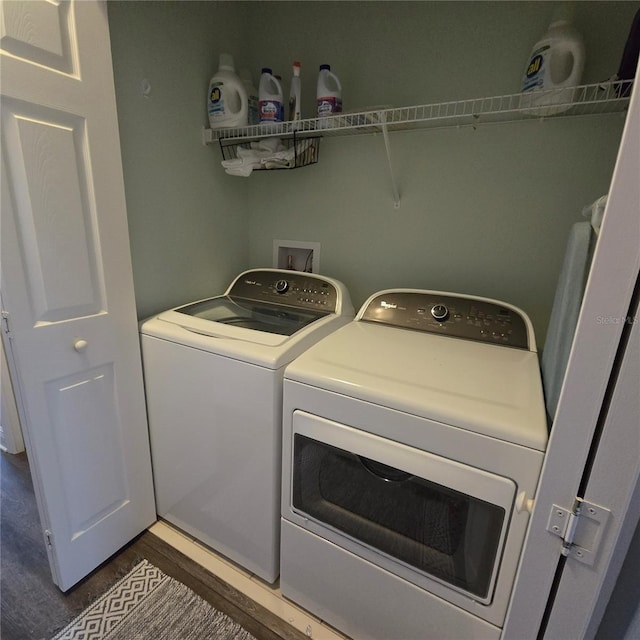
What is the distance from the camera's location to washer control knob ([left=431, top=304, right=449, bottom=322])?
1.42 meters

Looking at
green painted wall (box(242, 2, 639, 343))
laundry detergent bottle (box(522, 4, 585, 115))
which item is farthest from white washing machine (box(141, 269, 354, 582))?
laundry detergent bottle (box(522, 4, 585, 115))

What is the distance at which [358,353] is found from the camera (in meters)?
1.17

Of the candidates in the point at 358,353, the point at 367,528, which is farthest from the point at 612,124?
the point at 367,528

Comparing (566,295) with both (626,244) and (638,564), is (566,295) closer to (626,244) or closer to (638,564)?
(626,244)

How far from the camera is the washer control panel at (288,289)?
64.5 inches

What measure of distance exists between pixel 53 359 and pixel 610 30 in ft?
6.99

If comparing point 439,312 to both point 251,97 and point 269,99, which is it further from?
point 251,97

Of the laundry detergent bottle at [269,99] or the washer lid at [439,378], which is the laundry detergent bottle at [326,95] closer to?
the laundry detergent bottle at [269,99]

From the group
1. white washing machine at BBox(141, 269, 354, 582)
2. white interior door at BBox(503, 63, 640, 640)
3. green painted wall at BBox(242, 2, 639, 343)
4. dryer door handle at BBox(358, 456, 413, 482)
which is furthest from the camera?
green painted wall at BBox(242, 2, 639, 343)

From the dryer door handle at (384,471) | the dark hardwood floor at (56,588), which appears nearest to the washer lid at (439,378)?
the dryer door handle at (384,471)

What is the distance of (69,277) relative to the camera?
1153mm

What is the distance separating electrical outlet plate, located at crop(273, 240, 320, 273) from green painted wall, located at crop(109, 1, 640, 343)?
0.15 ft

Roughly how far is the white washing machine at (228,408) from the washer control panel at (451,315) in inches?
7.3

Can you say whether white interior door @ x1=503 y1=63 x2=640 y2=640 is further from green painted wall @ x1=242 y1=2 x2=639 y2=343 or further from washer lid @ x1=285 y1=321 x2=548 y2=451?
green painted wall @ x1=242 y1=2 x2=639 y2=343
